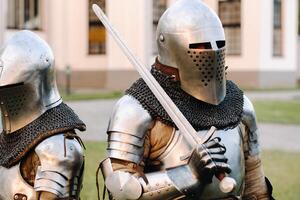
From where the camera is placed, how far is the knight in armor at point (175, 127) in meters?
2.83

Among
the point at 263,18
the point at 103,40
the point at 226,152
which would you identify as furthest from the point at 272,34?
the point at 226,152

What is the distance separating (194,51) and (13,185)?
97cm

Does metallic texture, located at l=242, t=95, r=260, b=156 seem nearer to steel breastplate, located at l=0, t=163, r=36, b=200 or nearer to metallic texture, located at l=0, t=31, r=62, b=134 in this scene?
metallic texture, located at l=0, t=31, r=62, b=134

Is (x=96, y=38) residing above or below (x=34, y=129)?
above

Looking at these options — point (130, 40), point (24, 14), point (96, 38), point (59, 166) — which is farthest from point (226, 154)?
point (96, 38)

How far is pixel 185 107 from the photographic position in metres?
3.08

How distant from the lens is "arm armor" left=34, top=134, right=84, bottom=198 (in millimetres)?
2926

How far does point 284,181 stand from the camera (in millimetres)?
7586

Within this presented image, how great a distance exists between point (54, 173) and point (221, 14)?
2330 centimetres

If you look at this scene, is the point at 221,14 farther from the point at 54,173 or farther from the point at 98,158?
the point at 54,173

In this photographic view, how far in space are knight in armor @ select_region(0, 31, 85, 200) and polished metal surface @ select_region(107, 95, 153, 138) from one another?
0.24 m

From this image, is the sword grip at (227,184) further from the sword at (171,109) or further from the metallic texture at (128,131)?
the metallic texture at (128,131)

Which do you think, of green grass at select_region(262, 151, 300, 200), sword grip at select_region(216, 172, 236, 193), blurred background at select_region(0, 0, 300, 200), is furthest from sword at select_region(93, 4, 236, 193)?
blurred background at select_region(0, 0, 300, 200)

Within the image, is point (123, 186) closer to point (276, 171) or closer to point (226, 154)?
point (226, 154)
